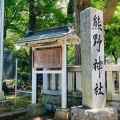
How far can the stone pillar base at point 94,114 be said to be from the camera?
17.4 ft

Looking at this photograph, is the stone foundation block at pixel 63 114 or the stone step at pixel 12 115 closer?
the stone foundation block at pixel 63 114

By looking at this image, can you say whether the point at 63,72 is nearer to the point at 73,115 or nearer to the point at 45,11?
the point at 73,115

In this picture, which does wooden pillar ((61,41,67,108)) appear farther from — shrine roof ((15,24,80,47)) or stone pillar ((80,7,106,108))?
stone pillar ((80,7,106,108))

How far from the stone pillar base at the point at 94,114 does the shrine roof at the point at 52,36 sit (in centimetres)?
244

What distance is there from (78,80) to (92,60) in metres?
1.82

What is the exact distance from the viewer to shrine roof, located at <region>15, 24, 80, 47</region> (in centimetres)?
666

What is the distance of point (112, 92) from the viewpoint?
6773mm

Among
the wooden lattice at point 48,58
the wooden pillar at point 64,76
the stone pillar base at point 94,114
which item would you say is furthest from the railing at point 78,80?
the stone pillar base at point 94,114

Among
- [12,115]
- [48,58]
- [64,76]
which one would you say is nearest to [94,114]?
[64,76]

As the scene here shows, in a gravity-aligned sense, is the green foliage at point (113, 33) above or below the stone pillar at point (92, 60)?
above

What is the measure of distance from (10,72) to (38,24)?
16.0 ft

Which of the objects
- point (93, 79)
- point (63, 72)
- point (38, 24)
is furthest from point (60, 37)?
point (38, 24)

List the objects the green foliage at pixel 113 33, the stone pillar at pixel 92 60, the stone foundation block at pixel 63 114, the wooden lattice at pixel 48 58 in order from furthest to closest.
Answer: the green foliage at pixel 113 33 → the wooden lattice at pixel 48 58 → the stone foundation block at pixel 63 114 → the stone pillar at pixel 92 60

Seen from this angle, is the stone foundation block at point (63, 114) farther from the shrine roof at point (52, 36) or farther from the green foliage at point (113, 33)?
the green foliage at point (113, 33)
